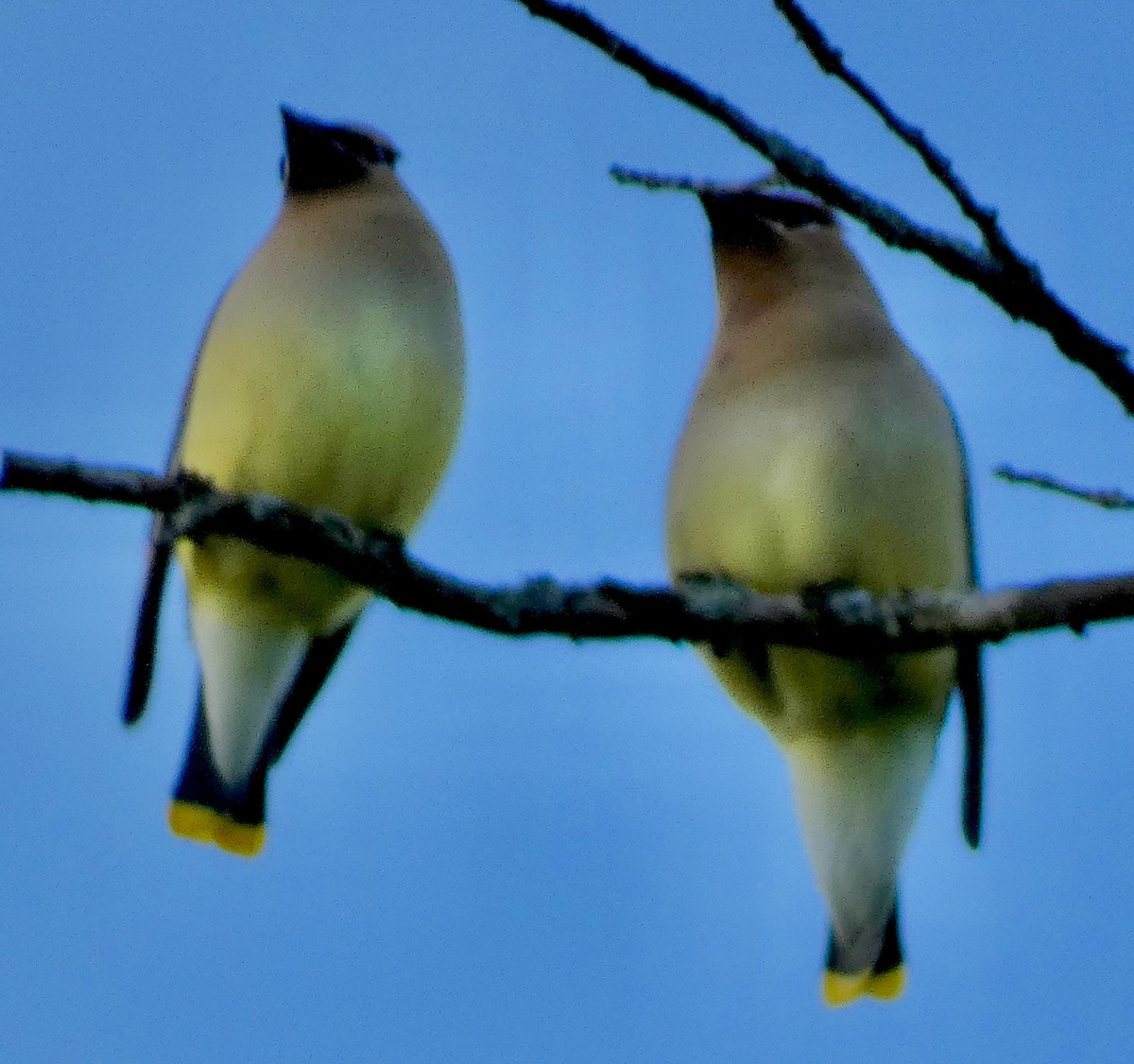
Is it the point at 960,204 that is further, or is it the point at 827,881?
the point at 827,881

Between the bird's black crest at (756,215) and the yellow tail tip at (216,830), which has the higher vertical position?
the bird's black crest at (756,215)

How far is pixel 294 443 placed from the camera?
328 cm

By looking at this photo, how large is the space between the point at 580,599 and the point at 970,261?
681mm

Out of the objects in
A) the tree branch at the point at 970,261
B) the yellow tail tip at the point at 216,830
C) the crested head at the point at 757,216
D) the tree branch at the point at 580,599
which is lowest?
the yellow tail tip at the point at 216,830

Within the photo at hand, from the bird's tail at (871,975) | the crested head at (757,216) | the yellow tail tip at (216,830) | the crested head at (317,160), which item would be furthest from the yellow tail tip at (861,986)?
the crested head at (317,160)

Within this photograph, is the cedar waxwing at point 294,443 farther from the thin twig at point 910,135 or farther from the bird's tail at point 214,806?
the thin twig at point 910,135

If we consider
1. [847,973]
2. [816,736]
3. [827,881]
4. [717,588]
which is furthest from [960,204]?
[847,973]

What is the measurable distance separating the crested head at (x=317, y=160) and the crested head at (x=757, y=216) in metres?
0.79

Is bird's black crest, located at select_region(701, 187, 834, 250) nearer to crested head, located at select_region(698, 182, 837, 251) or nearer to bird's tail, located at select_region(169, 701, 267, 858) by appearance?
crested head, located at select_region(698, 182, 837, 251)

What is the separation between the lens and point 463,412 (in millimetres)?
3523

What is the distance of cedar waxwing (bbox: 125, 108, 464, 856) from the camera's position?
3303 millimetres

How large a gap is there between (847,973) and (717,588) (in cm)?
136

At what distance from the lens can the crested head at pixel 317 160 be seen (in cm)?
395

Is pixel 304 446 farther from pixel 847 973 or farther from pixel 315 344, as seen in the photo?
pixel 847 973
